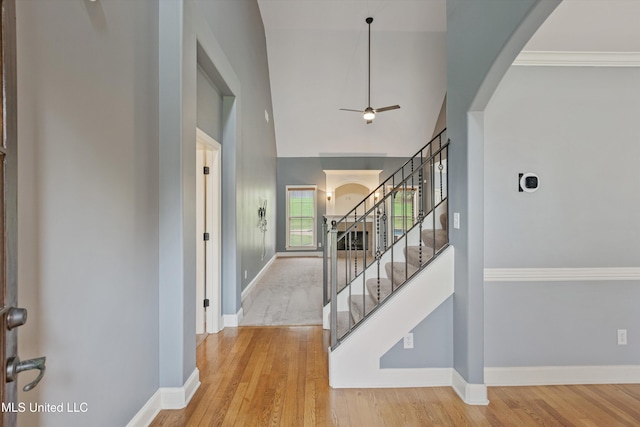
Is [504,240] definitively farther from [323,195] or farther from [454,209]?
[323,195]

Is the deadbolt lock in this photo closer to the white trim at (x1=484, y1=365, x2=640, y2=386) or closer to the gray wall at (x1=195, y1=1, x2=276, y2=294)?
the gray wall at (x1=195, y1=1, x2=276, y2=294)

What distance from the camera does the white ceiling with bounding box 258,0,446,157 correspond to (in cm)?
608

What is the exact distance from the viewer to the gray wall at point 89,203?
3.97 feet

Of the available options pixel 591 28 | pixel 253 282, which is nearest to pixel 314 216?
pixel 253 282

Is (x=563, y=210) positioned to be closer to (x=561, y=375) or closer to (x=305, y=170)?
(x=561, y=375)

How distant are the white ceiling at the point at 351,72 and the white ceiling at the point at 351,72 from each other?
2 centimetres

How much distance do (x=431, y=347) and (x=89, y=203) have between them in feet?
8.33

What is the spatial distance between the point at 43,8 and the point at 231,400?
251 cm

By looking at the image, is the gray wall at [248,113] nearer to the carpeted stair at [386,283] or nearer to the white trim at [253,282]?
the white trim at [253,282]

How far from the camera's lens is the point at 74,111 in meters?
1.40

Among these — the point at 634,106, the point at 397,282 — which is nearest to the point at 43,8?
the point at 397,282

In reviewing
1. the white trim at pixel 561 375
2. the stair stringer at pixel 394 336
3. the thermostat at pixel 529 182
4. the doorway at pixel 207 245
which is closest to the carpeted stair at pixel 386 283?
the stair stringer at pixel 394 336

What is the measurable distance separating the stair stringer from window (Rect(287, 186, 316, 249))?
695 cm

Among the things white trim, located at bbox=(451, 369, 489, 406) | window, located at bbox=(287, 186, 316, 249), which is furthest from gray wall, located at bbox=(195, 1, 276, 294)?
white trim, located at bbox=(451, 369, 489, 406)
